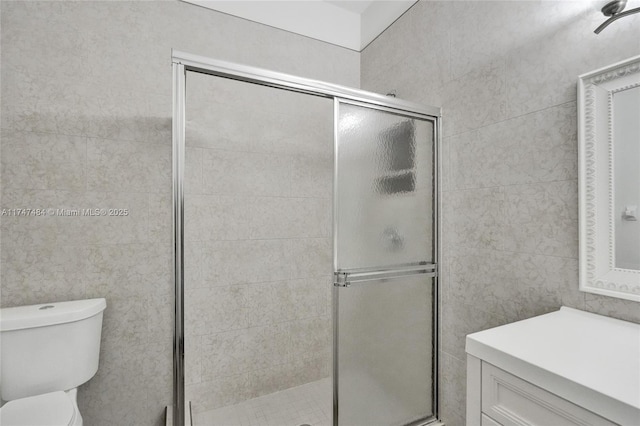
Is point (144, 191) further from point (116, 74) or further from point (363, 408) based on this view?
point (363, 408)

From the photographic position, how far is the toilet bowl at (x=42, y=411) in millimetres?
1124

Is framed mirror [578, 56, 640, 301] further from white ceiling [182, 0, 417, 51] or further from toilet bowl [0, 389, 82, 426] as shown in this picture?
toilet bowl [0, 389, 82, 426]

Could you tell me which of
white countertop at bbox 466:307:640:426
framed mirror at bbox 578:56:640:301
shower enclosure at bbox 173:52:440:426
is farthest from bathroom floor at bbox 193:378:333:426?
framed mirror at bbox 578:56:640:301

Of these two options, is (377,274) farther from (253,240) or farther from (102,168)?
(102,168)

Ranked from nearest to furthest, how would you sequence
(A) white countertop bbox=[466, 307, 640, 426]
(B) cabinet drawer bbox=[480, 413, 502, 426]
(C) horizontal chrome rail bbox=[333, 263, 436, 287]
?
(A) white countertop bbox=[466, 307, 640, 426], (B) cabinet drawer bbox=[480, 413, 502, 426], (C) horizontal chrome rail bbox=[333, 263, 436, 287]

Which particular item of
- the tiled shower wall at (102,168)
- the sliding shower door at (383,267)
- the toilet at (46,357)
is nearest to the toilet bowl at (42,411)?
the toilet at (46,357)

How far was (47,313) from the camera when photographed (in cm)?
131

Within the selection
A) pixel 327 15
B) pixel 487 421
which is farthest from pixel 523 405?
pixel 327 15

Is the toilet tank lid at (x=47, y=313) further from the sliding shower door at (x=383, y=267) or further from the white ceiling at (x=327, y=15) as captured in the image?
the white ceiling at (x=327, y=15)

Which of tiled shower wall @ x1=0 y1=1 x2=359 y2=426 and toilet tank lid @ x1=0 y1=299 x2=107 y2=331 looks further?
tiled shower wall @ x1=0 y1=1 x2=359 y2=426

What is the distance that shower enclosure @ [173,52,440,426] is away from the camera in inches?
52.3

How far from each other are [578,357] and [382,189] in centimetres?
89

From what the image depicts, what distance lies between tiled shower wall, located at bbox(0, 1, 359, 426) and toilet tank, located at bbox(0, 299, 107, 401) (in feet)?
0.47

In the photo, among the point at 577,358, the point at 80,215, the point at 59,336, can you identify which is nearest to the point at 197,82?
the point at 80,215
